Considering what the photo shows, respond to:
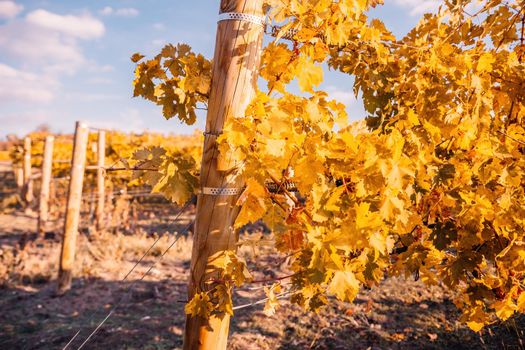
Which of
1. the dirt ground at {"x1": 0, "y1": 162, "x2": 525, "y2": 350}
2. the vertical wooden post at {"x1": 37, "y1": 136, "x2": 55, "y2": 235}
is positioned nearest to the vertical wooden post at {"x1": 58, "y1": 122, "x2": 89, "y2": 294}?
the dirt ground at {"x1": 0, "y1": 162, "x2": 525, "y2": 350}

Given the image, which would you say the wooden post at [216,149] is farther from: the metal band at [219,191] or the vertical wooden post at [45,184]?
the vertical wooden post at [45,184]

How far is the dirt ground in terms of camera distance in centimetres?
422

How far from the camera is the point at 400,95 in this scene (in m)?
2.50

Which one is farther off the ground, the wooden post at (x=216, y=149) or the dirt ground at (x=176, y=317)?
the wooden post at (x=216, y=149)

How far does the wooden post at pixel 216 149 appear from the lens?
2000 millimetres

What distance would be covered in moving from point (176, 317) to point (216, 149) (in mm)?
3866

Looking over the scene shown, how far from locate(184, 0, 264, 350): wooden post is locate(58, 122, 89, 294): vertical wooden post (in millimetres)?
4730

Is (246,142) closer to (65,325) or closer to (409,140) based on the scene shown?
(409,140)

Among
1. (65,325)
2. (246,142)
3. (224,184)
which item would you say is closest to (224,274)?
(224,184)

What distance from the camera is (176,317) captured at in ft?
17.0

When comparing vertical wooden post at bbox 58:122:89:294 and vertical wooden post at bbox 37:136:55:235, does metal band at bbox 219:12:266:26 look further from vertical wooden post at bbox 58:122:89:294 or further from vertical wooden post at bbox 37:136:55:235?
vertical wooden post at bbox 37:136:55:235

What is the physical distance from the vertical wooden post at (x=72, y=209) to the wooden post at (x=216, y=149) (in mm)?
4730

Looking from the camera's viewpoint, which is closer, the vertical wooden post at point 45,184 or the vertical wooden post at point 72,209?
the vertical wooden post at point 72,209

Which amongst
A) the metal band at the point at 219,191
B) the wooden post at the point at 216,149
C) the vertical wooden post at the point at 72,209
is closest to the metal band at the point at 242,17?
the wooden post at the point at 216,149
